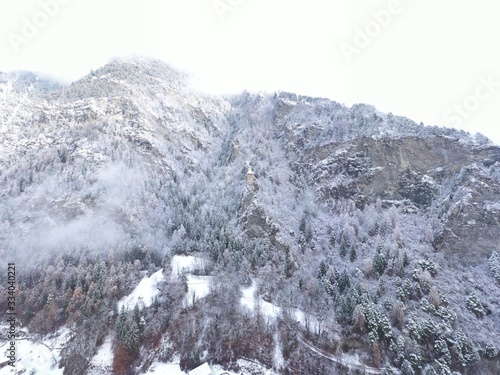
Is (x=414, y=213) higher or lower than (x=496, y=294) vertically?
higher

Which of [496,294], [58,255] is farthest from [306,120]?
[58,255]

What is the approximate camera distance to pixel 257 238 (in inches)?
4395

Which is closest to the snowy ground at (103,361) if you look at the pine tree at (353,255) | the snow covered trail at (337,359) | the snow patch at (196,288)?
the snow patch at (196,288)

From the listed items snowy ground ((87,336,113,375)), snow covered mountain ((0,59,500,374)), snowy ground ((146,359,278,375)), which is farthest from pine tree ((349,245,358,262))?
snowy ground ((87,336,113,375))

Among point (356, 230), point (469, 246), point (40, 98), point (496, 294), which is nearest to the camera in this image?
point (496, 294)

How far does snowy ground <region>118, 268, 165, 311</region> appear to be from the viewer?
92750 millimetres

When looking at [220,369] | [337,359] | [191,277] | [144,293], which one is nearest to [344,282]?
[337,359]

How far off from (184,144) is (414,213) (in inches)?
4192

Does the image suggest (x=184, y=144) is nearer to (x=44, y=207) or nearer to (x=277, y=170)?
(x=277, y=170)

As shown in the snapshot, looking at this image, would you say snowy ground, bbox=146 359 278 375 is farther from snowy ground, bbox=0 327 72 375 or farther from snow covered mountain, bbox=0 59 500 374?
snowy ground, bbox=0 327 72 375

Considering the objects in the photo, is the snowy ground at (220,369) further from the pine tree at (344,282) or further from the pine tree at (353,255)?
the pine tree at (353,255)

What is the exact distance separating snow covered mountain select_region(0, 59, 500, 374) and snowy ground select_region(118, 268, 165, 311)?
140 centimetres

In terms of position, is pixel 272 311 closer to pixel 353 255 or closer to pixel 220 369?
pixel 220 369

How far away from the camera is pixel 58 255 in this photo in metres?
108
